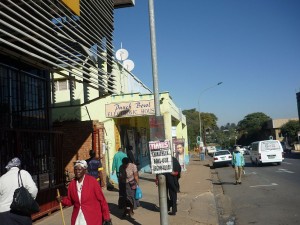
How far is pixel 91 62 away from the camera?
9.69 metres

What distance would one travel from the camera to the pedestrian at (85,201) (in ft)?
16.6

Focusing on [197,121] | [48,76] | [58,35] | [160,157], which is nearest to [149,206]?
[160,157]

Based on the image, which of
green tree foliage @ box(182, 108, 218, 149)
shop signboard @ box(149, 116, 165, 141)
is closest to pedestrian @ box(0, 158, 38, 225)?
shop signboard @ box(149, 116, 165, 141)

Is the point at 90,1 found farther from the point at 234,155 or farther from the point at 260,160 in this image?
the point at 260,160

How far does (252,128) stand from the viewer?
10388cm

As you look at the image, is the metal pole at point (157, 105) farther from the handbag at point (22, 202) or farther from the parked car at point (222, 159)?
the parked car at point (222, 159)

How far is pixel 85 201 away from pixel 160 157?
271 cm

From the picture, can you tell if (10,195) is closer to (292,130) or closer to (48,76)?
(48,76)

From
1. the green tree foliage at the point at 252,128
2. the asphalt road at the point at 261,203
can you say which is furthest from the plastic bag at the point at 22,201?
the green tree foliage at the point at 252,128

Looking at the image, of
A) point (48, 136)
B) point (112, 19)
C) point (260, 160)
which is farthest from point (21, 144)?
A: point (260, 160)

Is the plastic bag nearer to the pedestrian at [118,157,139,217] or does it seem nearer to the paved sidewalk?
the paved sidewalk

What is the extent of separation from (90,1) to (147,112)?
288 inches

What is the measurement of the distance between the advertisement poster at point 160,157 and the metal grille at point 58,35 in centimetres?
232

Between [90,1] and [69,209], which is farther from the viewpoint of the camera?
[69,209]
